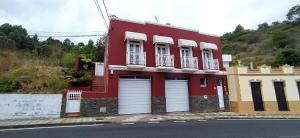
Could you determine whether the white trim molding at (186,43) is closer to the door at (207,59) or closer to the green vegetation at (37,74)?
the door at (207,59)

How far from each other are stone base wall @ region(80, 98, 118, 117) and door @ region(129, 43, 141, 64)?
3.26m

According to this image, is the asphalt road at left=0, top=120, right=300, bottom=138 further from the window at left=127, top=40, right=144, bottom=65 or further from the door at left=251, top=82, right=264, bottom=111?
the door at left=251, top=82, right=264, bottom=111

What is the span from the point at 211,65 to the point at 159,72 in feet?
18.2

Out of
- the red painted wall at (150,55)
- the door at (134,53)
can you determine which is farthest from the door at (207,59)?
the door at (134,53)

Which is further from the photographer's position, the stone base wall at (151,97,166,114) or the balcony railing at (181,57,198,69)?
the balcony railing at (181,57,198,69)

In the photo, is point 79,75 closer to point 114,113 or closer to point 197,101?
point 114,113

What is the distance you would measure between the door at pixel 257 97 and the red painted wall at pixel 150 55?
2440 mm

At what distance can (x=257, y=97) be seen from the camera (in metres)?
16.6

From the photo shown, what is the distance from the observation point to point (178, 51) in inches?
634

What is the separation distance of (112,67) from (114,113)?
329 centimetres

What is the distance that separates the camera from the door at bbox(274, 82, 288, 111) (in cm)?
1659

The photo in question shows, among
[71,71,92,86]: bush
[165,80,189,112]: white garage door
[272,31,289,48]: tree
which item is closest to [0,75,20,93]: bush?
[71,71,92,86]: bush

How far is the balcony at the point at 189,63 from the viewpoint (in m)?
15.5

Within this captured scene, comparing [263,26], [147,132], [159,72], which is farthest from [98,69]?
[263,26]
